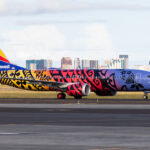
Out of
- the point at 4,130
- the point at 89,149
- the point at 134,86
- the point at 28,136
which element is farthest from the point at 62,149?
the point at 134,86

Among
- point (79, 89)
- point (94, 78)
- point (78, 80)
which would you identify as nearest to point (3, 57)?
point (78, 80)

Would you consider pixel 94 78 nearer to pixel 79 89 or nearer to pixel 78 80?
pixel 78 80

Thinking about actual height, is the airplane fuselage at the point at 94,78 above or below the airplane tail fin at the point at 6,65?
below

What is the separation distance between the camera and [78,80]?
78.0m

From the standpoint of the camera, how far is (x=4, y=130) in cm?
2548

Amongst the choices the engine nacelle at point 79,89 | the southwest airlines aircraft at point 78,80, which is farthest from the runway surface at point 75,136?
the southwest airlines aircraft at point 78,80

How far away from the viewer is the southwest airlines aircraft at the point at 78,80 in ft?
243


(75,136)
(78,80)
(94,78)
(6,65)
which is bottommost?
(75,136)

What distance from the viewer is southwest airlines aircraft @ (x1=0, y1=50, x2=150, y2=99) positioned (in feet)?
243

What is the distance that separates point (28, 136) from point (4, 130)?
3.31 m

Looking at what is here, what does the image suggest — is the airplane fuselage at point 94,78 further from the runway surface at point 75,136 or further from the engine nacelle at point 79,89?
the runway surface at point 75,136
